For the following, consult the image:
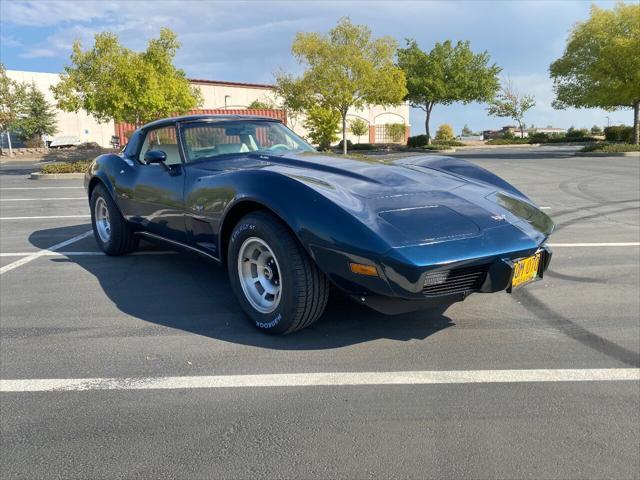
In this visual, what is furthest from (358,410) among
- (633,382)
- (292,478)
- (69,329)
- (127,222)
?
(127,222)

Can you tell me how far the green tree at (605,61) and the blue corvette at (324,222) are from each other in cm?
2532

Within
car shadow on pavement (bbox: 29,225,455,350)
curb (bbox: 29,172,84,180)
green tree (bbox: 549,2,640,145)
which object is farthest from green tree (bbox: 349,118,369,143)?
car shadow on pavement (bbox: 29,225,455,350)

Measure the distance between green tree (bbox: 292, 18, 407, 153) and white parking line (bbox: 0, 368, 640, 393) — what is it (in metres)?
25.5

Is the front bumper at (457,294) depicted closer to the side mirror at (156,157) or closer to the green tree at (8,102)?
the side mirror at (156,157)

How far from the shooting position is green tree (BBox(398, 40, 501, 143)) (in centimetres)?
3853

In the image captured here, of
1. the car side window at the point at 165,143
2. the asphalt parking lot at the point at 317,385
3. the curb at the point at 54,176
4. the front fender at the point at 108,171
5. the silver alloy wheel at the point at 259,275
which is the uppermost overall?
the car side window at the point at 165,143

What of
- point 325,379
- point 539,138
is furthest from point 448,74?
point 325,379

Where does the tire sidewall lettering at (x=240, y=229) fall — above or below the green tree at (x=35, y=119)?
below

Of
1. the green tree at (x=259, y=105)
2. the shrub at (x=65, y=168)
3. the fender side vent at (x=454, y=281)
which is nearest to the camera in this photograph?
the fender side vent at (x=454, y=281)

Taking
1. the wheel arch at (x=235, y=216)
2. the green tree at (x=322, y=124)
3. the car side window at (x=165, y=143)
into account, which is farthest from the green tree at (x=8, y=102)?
the wheel arch at (x=235, y=216)

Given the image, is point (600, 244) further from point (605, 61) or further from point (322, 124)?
point (322, 124)

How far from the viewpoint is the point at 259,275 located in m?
3.32

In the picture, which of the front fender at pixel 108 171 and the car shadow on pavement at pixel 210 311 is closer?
the car shadow on pavement at pixel 210 311

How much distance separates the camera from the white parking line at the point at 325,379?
2.65 metres
